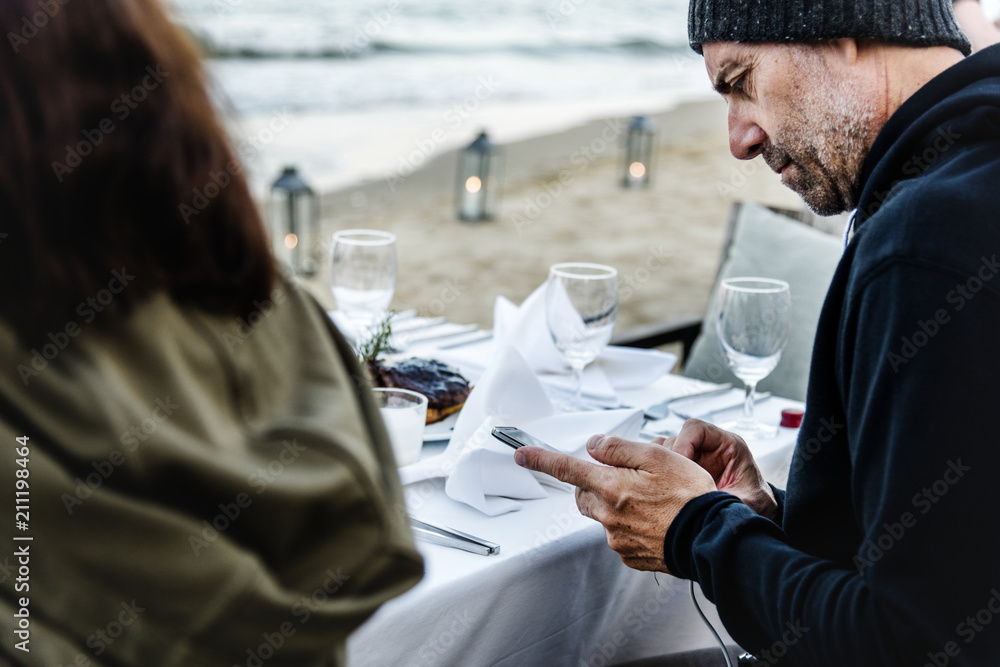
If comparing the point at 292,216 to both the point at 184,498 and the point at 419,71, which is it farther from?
the point at 419,71

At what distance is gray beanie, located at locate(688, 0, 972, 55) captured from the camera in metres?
1.10

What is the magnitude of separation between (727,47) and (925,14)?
0.78 feet

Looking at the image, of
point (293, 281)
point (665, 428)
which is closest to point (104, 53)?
point (293, 281)

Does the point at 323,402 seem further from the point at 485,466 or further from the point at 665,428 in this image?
the point at 665,428

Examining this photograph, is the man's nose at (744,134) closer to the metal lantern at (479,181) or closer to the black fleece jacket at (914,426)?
the black fleece jacket at (914,426)

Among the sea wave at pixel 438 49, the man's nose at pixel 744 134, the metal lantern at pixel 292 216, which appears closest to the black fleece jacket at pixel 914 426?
the man's nose at pixel 744 134

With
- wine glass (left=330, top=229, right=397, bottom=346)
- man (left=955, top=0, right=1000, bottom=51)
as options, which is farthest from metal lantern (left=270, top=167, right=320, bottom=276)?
man (left=955, top=0, right=1000, bottom=51)

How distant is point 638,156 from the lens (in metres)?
10.4

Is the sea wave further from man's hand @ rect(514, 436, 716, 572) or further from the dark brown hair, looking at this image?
the dark brown hair

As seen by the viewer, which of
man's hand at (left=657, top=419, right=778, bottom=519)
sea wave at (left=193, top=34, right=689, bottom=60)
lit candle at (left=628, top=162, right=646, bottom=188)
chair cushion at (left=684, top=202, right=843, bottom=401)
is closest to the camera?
man's hand at (left=657, top=419, right=778, bottom=519)

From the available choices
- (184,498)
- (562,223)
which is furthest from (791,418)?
(562,223)

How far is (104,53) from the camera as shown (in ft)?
2.05

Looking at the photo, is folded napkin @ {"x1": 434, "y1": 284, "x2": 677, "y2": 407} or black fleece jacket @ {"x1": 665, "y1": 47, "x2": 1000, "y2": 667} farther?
folded napkin @ {"x1": 434, "y1": 284, "x2": 677, "y2": 407}

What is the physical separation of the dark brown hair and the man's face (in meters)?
0.77
